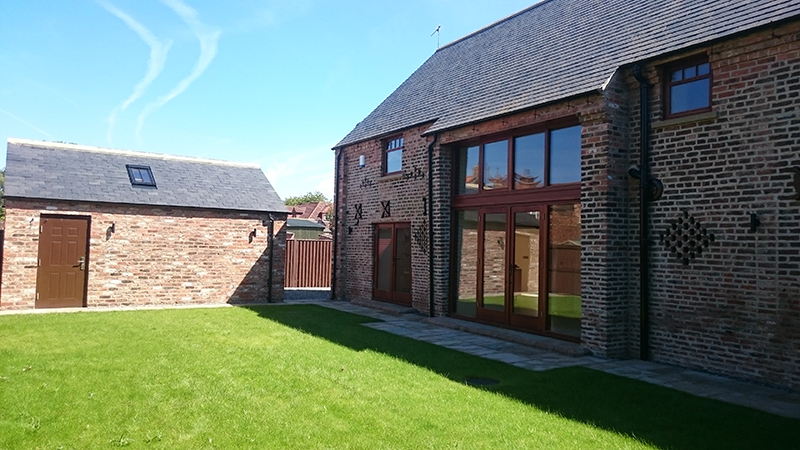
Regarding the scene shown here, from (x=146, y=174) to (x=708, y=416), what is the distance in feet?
Result: 47.3

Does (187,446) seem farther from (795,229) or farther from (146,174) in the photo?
(146,174)

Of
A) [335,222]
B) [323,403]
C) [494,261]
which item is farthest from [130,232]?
[323,403]

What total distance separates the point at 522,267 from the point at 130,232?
391 inches

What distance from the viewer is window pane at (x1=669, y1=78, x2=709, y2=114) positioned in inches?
294

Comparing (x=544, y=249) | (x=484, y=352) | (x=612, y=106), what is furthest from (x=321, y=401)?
(x=612, y=106)

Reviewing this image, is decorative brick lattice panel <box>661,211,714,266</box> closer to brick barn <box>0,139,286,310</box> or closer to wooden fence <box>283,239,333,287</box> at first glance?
brick barn <box>0,139,286,310</box>

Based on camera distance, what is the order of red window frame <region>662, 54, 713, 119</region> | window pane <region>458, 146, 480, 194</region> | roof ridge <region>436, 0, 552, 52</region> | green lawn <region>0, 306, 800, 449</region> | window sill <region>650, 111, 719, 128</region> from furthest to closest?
roof ridge <region>436, 0, 552, 52</region> → window pane <region>458, 146, 480, 194</region> → red window frame <region>662, 54, 713, 119</region> → window sill <region>650, 111, 719, 128</region> → green lawn <region>0, 306, 800, 449</region>

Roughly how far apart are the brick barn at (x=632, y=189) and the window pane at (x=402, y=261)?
715mm

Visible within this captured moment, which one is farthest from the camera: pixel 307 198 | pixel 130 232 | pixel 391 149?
pixel 307 198

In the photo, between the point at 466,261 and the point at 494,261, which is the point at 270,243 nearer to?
the point at 466,261

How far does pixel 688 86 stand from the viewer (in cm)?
766

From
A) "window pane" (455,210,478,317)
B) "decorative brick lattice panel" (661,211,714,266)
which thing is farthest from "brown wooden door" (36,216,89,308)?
"decorative brick lattice panel" (661,211,714,266)

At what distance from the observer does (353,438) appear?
4480 mm

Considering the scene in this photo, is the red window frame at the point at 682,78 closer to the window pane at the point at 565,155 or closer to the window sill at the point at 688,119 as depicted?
the window sill at the point at 688,119
